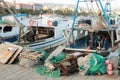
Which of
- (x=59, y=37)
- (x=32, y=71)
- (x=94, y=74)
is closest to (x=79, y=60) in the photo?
(x=94, y=74)

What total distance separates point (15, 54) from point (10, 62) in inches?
16.5

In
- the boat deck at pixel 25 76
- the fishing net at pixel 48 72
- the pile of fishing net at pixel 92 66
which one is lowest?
the boat deck at pixel 25 76

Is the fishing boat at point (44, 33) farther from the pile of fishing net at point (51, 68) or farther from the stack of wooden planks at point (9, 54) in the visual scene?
the pile of fishing net at point (51, 68)

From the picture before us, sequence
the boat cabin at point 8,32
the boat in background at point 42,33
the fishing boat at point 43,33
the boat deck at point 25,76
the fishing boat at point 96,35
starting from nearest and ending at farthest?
1. the boat deck at point 25,76
2. the fishing boat at point 96,35
3. the fishing boat at point 43,33
4. the boat in background at point 42,33
5. the boat cabin at point 8,32

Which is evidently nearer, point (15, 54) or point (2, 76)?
point (2, 76)

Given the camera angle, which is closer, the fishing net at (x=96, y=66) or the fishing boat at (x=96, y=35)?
the fishing net at (x=96, y=66)

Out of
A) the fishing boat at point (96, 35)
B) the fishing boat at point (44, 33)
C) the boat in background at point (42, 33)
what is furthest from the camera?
the boat in background at point (42, 33)

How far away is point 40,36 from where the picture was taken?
1827 cm

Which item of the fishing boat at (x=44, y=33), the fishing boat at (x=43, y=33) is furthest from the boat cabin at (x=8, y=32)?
the fishing boat at (x=44, y=33)

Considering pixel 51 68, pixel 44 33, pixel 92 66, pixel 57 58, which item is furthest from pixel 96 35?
pixel 44 33

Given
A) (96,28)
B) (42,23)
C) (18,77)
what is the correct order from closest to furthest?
(18,77) → (96,28) → (42,23)

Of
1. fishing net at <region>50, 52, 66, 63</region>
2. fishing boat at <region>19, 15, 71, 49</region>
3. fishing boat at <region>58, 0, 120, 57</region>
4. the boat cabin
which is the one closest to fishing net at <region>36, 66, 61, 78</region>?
fishing net at <region>50, 52, 66, 63</region>

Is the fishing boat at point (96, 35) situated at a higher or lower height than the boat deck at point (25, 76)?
higher

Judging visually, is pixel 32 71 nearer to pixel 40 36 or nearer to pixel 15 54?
pixel 15 54
